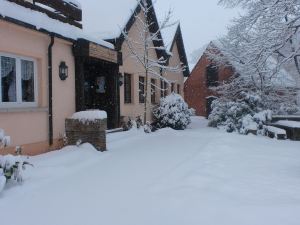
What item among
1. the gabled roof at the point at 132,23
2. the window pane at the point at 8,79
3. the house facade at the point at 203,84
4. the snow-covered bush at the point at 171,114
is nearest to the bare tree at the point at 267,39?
the gabled roof at the point at 132,23

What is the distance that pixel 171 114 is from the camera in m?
20.1

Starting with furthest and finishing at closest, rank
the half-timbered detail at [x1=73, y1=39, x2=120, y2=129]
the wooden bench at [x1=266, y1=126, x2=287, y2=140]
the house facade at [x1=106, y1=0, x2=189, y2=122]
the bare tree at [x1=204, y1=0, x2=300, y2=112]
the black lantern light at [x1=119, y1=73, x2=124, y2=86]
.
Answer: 1. the house facade at [x1=106, y1=0, x2=189, y2=122]
2. the wooden bench at [x1=266, y1=126, x2=287, y2=140]
3. the black lantern light at [x1=119, y1=73, x2=124, y2=86]
4. the half-timbered detail at [x1=73, y1=39, x2=120, y2=129]
5. the bare tree at [x1=204, y1=0, x2=300, y2=112]

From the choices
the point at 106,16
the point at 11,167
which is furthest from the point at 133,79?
the point at 11,167

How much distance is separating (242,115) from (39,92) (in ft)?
43.2

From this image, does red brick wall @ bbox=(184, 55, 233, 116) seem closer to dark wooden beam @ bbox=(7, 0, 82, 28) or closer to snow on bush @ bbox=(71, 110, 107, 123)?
dark wooden beam @ bbox=(7, 0, 82, 28)

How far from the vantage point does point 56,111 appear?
36.1ft

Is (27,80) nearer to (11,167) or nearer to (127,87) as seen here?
(11,167)

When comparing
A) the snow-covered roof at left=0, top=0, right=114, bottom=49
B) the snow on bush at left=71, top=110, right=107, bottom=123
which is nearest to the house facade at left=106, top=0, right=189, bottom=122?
the snow-covered roof at left=0, top=0, right=114, bottom=49

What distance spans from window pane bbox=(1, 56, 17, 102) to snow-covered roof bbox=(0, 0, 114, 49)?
3.27 feet

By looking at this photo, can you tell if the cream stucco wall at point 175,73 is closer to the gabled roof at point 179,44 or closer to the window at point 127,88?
the gabled roof at point 179,44

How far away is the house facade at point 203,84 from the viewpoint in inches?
1307

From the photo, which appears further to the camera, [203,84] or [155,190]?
[203,84]

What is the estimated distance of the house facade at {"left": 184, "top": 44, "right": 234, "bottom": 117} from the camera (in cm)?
3320

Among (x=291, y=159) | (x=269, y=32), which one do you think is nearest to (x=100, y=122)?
(x=291, y=159)
